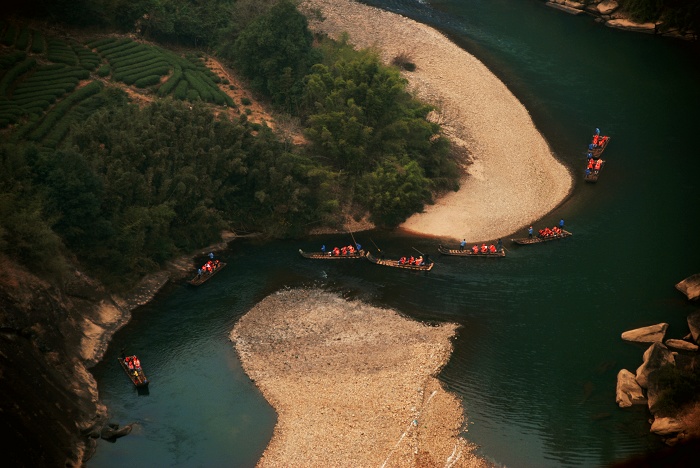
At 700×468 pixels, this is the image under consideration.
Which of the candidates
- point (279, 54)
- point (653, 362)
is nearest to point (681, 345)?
point (653, 362)

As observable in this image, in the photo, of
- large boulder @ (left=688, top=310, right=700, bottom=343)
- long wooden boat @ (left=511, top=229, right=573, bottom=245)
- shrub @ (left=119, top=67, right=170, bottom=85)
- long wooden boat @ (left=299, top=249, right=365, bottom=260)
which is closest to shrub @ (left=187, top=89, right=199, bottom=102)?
shrub @ (left=119, top=67, right=170, bottom=85)


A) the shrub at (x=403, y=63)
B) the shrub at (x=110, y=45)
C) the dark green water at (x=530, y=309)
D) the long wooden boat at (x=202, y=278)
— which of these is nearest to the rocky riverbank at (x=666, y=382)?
the dark green water at (x=530, y=309)

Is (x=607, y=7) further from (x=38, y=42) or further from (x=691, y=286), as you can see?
(x=38, y=42)

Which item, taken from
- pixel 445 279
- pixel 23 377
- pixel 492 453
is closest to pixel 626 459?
pixel 492 453

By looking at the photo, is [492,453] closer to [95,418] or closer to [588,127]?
[95,418]

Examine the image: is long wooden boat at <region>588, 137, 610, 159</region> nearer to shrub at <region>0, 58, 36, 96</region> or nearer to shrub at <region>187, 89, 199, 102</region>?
shrub at <region>187, 89, 199, 102</region>

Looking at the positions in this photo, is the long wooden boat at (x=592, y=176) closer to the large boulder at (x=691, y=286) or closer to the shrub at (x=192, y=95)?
the large boulder at (x=691, y=286)
